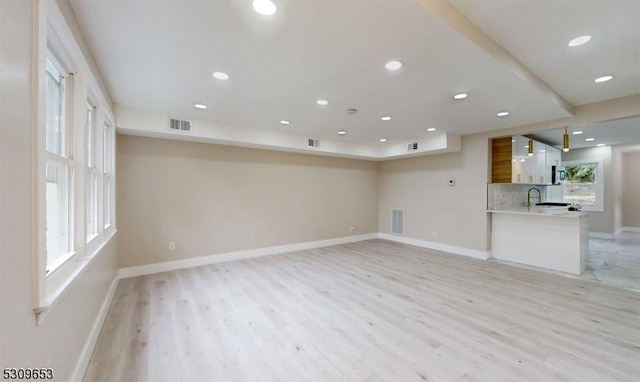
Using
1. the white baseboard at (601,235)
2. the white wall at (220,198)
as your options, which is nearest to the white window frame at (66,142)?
the white wall at (220,198)

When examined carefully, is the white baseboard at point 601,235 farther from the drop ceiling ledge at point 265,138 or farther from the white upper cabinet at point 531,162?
the drop ceiling ledge at point 265,138

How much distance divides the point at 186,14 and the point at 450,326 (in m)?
3.48

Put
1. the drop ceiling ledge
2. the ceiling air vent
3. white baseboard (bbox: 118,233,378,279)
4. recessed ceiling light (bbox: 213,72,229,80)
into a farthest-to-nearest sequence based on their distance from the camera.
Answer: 1. white baseboard (bbox: 118,233,378,279)
2. the ceiling air vent
3. the drop ceiling ledge
4. recessed ceiling light (bbox: 213,72,229,80)

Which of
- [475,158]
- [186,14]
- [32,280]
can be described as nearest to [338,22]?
[186,14]

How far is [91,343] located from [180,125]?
302 centimetres

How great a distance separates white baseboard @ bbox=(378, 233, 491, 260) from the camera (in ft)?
17.2

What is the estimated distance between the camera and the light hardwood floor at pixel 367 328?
1.99 m

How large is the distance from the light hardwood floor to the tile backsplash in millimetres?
1537

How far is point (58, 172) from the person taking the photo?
6.20 feet

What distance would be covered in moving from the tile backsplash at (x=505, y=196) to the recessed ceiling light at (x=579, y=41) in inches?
127

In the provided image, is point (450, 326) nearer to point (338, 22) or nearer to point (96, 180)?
point (338, 22)

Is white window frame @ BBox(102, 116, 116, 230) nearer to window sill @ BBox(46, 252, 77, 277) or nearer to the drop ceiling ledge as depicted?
the drop ceiling ledge

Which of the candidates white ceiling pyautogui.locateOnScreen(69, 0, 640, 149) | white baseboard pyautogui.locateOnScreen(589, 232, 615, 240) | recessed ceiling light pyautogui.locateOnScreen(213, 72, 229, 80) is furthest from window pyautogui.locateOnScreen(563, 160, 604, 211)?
recessed ceiling light pyautogui.locateOnScreen(213, 72, 229, 80)

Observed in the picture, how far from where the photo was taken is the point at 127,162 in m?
4.11
